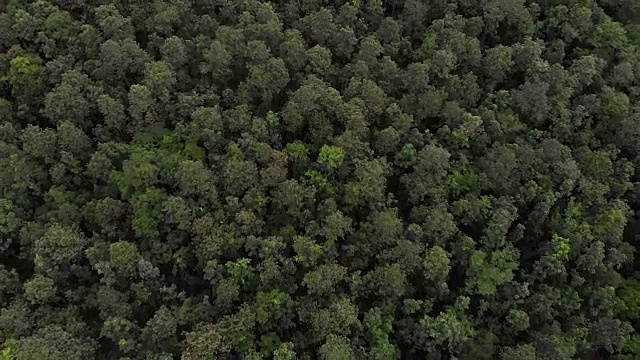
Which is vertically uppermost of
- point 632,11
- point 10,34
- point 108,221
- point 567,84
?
point 632,11

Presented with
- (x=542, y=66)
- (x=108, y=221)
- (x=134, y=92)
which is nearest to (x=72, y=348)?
(x=108, y=221)

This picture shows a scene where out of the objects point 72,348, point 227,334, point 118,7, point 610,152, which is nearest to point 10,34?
point 118,7

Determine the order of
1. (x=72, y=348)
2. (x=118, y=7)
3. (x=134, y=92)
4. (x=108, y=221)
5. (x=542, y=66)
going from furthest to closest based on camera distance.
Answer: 1. (x=118, y=7)
2. (x=542, y=66)
3. (x=134, y=92)
4. (x=108, y=221)
5. (x=72, y=348)

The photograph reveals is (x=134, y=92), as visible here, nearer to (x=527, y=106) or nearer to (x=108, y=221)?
(x=108, y=221)

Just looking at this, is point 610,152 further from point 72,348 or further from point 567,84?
point 72,348

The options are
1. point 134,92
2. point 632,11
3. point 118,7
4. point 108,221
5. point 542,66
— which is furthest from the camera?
point 632,11

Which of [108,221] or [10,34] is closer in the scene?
[108,221]

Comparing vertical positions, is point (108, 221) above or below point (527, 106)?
below
